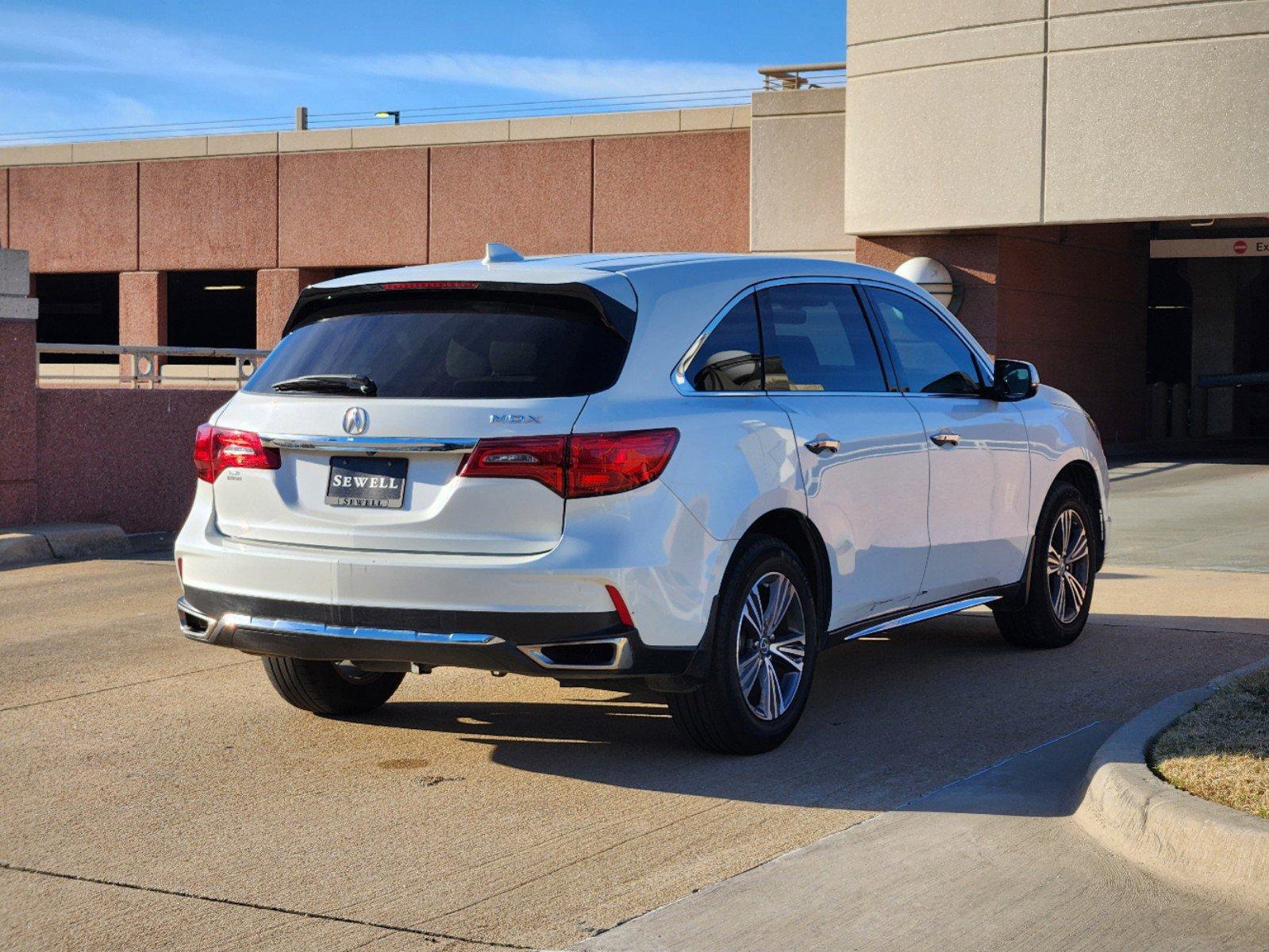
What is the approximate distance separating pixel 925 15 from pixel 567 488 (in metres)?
20.8

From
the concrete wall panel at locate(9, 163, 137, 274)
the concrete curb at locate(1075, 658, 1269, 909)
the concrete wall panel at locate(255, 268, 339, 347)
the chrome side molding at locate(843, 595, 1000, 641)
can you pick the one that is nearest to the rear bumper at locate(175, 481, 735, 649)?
the chrome side molding at locate(843, 595, 1000, 641)

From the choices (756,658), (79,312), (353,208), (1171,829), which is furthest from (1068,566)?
(79,312)

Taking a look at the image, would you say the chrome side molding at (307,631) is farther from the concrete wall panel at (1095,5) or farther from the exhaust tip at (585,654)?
the concrete wall panel at (1095,5)

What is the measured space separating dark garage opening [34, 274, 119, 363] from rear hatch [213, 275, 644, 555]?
36636 mm

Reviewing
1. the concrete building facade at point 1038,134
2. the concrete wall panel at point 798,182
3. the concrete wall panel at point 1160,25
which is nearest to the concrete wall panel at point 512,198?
the concrete wall panel at point 798,182

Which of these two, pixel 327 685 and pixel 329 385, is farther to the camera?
pixel 327 685

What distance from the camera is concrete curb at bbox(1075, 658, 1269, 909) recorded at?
181 inches

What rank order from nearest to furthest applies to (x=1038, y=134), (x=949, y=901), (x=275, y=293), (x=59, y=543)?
1. (x=949, y=901)
2. (x=59, y=543)
3. (x=1038, y=134)
4. (x=275, y=293)

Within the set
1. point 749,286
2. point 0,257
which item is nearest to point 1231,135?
point 0,257

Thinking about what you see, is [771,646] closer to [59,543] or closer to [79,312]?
[59,543]

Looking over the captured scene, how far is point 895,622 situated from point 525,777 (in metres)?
1.99

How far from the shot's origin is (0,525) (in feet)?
42.7

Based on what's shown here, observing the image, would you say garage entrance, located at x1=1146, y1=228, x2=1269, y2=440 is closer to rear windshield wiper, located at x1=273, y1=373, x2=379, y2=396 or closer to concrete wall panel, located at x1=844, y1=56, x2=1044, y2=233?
concrete wall panel, located at x1=844, y1=56, x2=1044, y2=233

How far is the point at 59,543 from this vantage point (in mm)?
12727
